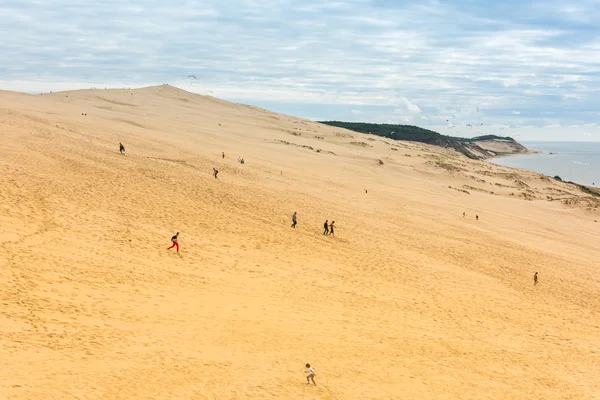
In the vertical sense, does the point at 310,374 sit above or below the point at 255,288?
below

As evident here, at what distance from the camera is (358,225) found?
29.8m

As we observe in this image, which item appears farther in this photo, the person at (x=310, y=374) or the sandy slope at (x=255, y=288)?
the person at (x=310, y=374)

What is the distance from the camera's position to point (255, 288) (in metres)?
18.4

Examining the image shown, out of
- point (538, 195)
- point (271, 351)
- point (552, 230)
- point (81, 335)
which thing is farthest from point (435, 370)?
point (538, 195)

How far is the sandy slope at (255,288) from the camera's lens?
42.0 feet

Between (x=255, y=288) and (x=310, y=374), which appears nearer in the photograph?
(x=310, y=374)

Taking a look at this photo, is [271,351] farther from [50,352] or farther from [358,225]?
[358,225]

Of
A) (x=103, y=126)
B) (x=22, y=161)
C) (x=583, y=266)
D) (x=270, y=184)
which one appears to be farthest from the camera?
(x=103, y=126)

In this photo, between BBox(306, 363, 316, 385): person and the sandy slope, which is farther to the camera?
BBox(306, 363, 316, 385): person

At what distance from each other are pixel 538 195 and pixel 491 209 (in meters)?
17.4

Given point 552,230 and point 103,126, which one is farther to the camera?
point 103,126

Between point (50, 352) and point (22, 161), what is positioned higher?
point (22, 161)

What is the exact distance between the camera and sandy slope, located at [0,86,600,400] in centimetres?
1279

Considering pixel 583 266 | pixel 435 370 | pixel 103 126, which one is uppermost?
pixel 103 126
